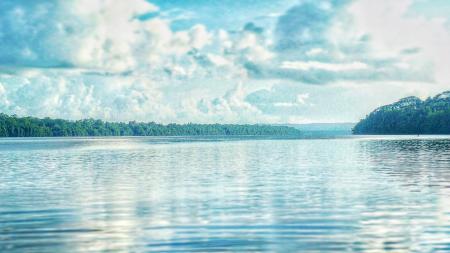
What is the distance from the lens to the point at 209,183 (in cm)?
4428

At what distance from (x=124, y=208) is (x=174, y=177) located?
20.2 meters

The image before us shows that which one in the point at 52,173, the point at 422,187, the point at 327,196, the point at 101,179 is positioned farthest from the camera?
the point at 52,173

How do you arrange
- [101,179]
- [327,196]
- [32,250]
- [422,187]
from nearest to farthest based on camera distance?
[32,250]
[327,196]
[422,187]
[101,179]

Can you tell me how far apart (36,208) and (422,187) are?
22822mm

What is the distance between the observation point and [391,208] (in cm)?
2945

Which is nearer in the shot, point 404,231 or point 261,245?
point 261,245

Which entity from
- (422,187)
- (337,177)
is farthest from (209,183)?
(422,187)

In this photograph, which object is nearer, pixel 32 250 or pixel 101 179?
pixel 32 250

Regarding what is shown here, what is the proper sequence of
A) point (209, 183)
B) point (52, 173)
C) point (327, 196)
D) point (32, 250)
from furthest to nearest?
point (52, 173) < point (209, 183) < point (327, 196) < point (32, 250)

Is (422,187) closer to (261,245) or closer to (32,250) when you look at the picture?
(261,245)

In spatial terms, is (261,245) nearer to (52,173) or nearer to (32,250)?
(32,250)

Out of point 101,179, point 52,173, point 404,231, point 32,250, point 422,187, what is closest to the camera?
point 32,250

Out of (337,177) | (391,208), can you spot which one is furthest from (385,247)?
(337,177)

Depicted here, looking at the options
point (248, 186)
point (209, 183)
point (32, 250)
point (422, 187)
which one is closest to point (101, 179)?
point (209, 183)
